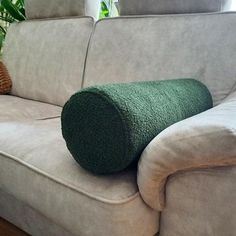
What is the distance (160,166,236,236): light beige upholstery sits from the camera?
672 mm

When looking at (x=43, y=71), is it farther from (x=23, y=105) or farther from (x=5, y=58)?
(x=5, y=58)

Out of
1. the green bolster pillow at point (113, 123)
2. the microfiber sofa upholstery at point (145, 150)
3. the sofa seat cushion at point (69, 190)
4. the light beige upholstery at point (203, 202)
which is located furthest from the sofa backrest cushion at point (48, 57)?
the light beige upholstery at point (203, 202)

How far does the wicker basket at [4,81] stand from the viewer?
1781 millimetres

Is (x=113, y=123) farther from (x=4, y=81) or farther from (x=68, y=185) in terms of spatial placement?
(x=4, y=81)

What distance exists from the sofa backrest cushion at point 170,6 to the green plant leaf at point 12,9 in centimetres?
93

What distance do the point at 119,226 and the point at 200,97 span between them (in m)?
0.50

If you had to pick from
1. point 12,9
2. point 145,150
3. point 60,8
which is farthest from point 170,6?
point 12,9

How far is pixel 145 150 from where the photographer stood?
713 millimetres

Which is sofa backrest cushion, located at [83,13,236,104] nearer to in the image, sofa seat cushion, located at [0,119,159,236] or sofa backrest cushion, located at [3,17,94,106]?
sofa backrest cushion, located at [3,17,94,106]

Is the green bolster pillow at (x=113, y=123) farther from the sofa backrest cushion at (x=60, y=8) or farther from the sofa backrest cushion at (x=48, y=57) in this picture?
the sofa backrest cushion at (x=60, y=8)

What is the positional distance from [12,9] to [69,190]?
168 cm

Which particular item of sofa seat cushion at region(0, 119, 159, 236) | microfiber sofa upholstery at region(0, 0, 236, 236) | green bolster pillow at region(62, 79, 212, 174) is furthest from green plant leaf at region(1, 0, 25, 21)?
green bolster pillow at region(62, 79, 212, 174)

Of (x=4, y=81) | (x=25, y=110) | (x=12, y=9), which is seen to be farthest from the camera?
(x=12, y=9)

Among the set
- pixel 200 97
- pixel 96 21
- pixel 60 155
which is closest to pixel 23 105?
pixel 96 21
